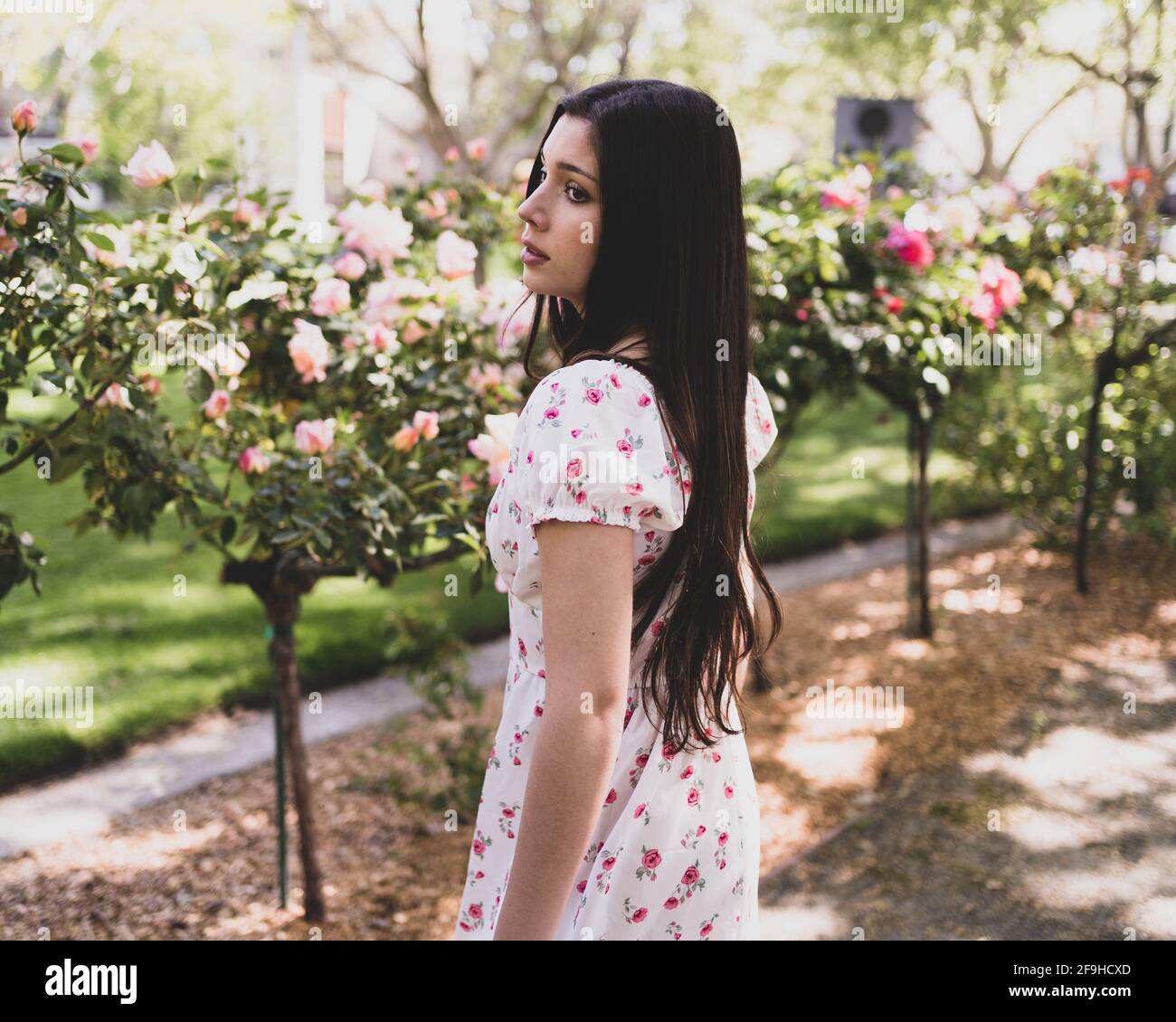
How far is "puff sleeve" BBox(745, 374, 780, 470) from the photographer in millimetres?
1625

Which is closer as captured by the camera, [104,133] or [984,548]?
[984,548]

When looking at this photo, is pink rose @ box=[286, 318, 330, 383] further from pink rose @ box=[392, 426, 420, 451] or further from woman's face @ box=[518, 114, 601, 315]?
woman's face @ box=[518, 114, 601, 315]

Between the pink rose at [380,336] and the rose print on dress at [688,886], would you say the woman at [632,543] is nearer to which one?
the rose print on dress at [688,886]

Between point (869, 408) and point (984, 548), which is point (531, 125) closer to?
point (869, 408)

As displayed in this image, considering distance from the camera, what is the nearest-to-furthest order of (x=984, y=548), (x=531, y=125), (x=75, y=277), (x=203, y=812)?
(x=75, y=277)
(x=203, y=812)
(x=984, y=548)
(x=531, y=125)

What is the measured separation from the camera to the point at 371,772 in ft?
13.9

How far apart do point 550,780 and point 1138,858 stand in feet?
9.84

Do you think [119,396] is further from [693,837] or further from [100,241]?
[693,837]

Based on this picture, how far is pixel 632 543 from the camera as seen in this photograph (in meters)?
1.32

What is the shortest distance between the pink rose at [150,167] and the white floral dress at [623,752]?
1.58 metres

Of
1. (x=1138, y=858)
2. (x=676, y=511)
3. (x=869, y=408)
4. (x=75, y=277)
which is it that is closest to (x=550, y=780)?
(x=676, y=511)

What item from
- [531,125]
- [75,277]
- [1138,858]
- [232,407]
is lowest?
[1138,858]

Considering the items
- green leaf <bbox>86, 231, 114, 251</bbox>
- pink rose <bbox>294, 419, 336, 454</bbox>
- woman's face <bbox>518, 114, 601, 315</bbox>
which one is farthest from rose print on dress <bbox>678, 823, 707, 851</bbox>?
green leaf <bbox>86, 231, 114, 251</bbox>

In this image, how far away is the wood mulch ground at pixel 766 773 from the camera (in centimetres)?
335
